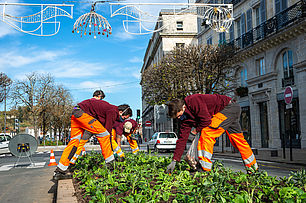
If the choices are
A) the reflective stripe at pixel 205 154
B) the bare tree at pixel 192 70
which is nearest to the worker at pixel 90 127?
the reflective stripe at pixel 205 154

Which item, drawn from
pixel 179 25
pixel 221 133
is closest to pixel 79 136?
pixel 221 133

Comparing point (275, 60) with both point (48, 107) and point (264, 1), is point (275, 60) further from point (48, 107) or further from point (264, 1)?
point (48, 107)

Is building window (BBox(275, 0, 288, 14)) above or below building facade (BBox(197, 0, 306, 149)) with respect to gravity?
above

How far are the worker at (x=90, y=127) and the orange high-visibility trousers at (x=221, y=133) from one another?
73.9 inches

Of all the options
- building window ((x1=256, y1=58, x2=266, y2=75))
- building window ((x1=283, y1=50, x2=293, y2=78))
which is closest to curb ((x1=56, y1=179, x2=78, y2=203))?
building window ((x1=283, y1=50, x2=293, y2=78))

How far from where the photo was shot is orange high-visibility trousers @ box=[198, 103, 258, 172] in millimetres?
5238

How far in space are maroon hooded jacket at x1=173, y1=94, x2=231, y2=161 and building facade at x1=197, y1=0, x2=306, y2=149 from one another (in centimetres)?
1473

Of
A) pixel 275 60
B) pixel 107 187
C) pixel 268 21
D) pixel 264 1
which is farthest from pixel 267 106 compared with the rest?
pixel 107 187

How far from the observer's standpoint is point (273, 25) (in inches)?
939

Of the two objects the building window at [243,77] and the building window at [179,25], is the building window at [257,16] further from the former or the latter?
the building window at [179,25]

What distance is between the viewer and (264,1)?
25266 mm

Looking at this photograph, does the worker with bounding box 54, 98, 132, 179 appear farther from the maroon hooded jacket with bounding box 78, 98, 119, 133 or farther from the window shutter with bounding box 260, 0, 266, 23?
the window shutter with bounding box 260, 0, 266, 23

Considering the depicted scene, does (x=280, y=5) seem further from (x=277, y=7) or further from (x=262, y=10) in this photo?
(x=262, y=10)

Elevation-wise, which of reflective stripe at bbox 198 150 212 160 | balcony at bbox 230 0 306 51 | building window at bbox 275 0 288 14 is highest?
building window at bbox 275 0 288 14
